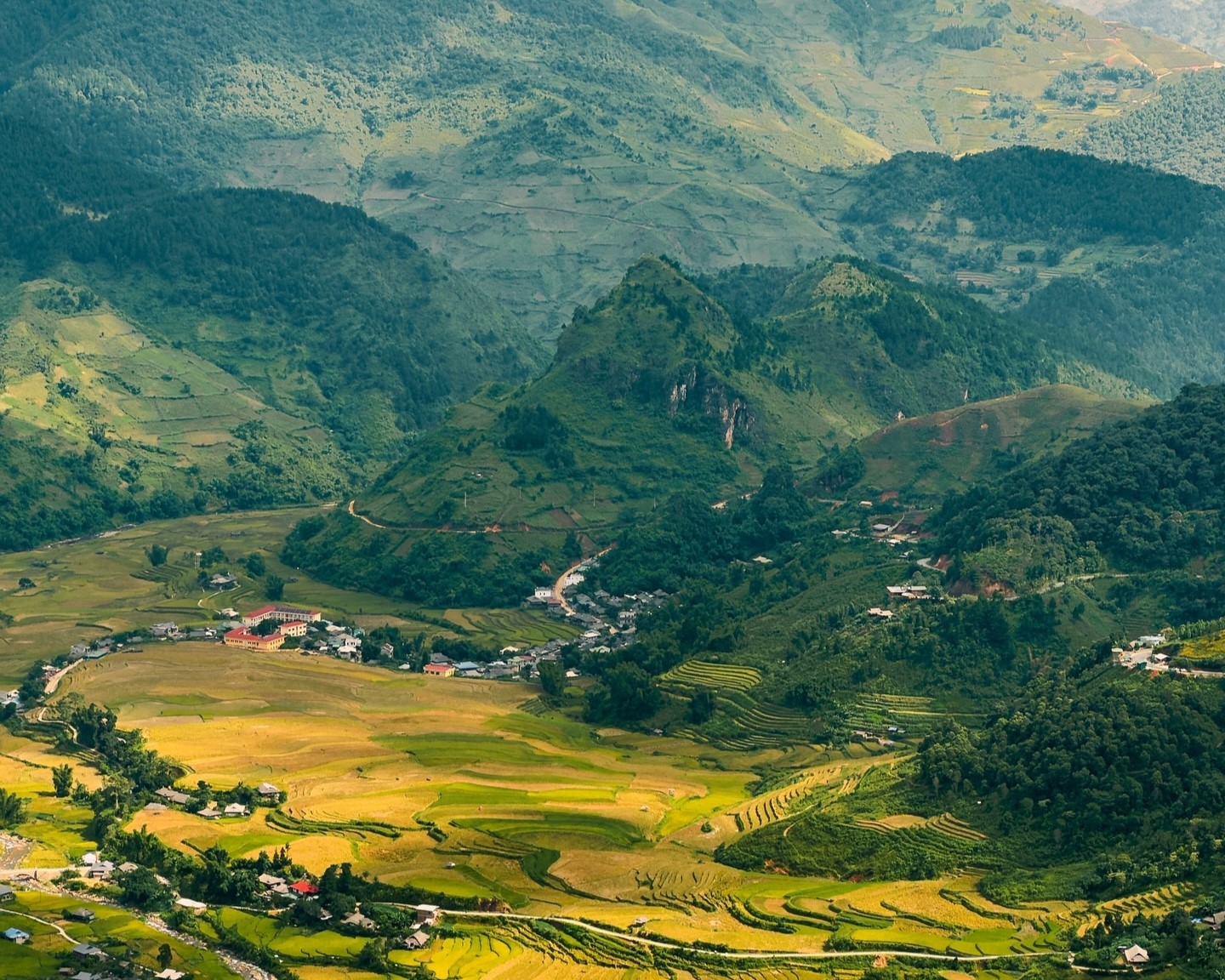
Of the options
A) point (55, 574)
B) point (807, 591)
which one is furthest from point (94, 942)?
point (55, 574)

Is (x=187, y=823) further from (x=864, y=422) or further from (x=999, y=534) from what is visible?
(x=864, y=422)

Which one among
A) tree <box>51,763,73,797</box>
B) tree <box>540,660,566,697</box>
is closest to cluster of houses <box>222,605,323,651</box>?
tree <box>540,660,566,697</box>

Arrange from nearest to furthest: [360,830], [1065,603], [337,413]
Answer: [360,830], [1065,603], [337,413]

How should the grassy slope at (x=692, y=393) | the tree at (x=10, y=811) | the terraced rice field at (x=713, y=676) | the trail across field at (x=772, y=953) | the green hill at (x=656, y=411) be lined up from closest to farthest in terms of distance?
the trail across field at (x=772, y=953) → the tree at (x=10, y=811) → the terraced rice field at (x=713, y=676) → the green hill at (x=656, y=411) → the grassy slope at (x=692, y=393)

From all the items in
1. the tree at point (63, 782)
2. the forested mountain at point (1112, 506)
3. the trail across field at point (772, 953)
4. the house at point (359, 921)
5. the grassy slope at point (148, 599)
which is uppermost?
the forested mountain at point (1112, 506)

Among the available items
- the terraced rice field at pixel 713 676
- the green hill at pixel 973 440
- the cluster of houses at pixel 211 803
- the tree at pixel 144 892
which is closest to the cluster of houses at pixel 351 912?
the tree at pixel 144 892

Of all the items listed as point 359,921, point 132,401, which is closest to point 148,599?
point 132,401

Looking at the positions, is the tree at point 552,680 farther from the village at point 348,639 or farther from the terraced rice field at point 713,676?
the terraced rice field at point 713,676
